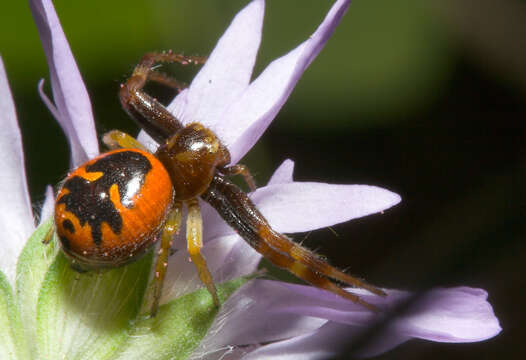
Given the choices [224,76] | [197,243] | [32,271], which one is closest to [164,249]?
[197,243]

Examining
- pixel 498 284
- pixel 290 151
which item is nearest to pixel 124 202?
pixel 498 284

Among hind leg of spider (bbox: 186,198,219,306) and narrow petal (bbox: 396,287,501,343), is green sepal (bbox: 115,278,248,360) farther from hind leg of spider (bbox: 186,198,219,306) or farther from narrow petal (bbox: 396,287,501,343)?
narrow petal (bbox: 396,287,501,343)

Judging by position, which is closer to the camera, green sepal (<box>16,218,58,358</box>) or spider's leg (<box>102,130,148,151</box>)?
green sepal (<box>16,218,58,358</box>)

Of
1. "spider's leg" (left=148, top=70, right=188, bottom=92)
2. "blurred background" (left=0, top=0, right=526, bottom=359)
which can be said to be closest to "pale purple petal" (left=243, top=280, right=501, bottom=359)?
"spider's leg" (left=148, top=70, right=188, bottom=92)

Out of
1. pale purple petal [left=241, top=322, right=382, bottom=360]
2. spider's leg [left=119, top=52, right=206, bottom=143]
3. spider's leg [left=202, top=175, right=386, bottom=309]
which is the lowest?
pale purple petal [left=241, top=322, right=382, bottom=360]

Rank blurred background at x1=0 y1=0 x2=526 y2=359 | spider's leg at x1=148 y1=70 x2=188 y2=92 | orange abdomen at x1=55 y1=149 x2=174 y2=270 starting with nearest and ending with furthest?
orange abdomen at x1=55 y1=149 x2=174 y2=270 → spider's leg at x1=148 y1=70 x2=188 y2=92 → blurred background at x1=0 y1=0 x2=526 y2=359

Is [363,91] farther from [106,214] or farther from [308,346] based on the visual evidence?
[106,214]

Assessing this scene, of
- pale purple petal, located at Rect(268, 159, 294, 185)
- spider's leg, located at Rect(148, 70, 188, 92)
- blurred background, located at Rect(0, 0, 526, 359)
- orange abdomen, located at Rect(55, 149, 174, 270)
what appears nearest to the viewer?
orange abdomen, located at Rect(55, 149, 174, 270)

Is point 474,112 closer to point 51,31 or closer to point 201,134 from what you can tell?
point 201,134
